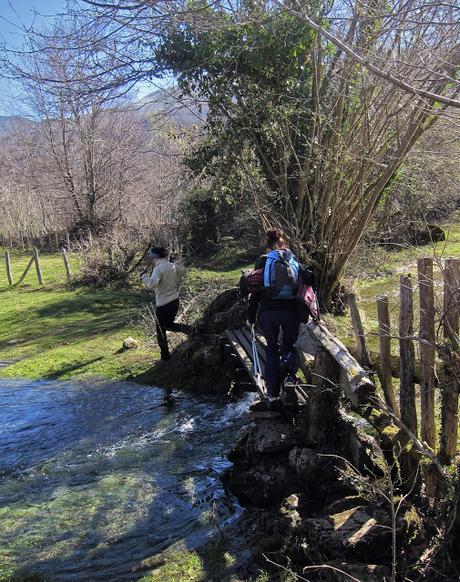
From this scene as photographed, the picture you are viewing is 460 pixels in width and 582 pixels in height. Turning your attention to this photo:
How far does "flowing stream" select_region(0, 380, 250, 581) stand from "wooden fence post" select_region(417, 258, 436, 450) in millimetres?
1991

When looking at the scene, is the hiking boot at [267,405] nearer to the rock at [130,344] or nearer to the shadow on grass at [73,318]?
the rock at [130,344]

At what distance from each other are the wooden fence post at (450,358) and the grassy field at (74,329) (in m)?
6.99

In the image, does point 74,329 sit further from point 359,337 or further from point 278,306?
point 359,337

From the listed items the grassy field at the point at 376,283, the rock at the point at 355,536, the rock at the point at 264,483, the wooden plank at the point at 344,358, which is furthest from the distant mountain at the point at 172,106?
the rock at the point at 355,536

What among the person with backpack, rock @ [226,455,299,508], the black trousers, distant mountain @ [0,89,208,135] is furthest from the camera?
distant mountain @ [0,89,208,135]

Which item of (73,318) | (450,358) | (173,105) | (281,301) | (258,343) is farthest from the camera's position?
(73,318)

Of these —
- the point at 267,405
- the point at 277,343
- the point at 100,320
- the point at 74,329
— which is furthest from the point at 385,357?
the point at 100,320

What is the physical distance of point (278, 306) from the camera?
6.43 meters

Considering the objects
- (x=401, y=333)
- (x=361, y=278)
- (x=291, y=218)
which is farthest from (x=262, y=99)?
(x=401, y=333)

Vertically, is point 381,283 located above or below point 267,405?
below

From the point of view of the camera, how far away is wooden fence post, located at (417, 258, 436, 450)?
4.21 m

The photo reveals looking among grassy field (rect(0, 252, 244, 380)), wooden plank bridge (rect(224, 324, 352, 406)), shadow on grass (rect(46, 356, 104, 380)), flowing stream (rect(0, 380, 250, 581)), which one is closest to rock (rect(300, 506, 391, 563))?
flowing stream (rect(0, 380, 250, 581))

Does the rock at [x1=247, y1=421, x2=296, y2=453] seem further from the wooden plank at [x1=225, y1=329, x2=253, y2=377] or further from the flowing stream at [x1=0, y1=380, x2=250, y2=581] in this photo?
the wooden plank at [x1=225, y1=329, x2=253, y2=377]

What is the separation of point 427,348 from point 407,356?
494 mm
